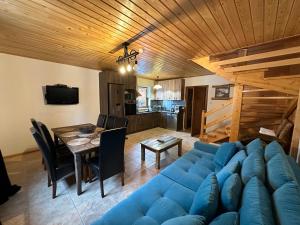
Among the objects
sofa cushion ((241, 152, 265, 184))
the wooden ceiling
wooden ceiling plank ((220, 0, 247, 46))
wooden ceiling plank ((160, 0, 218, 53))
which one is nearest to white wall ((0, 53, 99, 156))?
the wooden ceiling

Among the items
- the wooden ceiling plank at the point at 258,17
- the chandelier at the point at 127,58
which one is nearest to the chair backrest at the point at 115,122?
the chandelier at the point at 127,58

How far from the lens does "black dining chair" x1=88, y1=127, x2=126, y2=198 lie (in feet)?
6.21

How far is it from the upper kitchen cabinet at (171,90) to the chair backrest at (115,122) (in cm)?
360

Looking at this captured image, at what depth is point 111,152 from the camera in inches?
79.6

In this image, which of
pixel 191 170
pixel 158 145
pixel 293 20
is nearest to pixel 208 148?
pixel 191 170

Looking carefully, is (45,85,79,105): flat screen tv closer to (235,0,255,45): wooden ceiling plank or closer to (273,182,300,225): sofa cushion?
(235,0,255,45): wooden ceiling plank

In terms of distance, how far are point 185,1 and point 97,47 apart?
1.86 meters

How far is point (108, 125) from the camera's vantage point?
127 inches

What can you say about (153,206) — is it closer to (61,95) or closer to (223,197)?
(223,197)

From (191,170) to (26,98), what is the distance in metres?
4.11

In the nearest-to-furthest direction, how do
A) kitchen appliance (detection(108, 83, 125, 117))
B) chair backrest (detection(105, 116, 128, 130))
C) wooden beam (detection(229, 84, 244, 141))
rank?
chair backrest (detection(105, 116, 128, 130)) < wooden beam (detection(229, 84, 244, 141)) < kitchen appliance (detection(108, 83, 125, 117))

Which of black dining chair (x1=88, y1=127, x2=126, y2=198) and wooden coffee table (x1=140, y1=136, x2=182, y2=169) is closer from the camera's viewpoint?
black dining chair (x1=88, y1=127, x2=126, y2=198)

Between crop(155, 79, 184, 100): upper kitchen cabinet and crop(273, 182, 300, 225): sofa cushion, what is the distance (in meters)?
5.17

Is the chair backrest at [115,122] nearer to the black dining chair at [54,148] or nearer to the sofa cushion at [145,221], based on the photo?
the black dining chair at [54,148]
